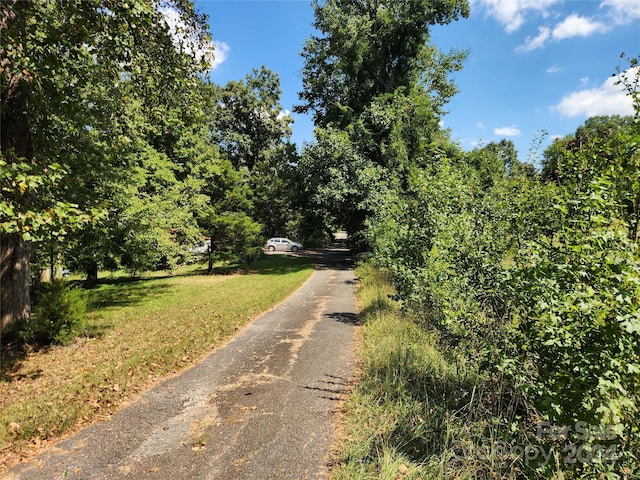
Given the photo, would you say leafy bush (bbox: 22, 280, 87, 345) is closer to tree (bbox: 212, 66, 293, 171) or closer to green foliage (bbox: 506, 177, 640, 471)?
green foliage (bbox: 506, 177, 640, 471)

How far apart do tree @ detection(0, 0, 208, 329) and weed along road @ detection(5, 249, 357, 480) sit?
117 inches

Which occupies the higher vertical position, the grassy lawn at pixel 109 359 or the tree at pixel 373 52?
the tree at pixel 373 52

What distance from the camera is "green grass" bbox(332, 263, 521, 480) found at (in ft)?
11.4

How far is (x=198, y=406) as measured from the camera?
541cm

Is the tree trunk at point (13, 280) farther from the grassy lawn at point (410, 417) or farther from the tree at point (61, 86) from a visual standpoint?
the grassy lawn at point (410, 417)

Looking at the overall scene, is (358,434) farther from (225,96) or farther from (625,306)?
(225,96)

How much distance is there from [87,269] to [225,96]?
98.0ft

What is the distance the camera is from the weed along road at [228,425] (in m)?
3.92

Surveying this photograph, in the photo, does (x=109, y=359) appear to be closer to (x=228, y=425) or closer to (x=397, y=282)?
(x=228, y=425)

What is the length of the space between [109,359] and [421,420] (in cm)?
635

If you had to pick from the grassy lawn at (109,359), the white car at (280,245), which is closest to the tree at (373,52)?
the grassy lawn at (109,359)

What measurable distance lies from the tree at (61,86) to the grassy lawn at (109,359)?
193 cm

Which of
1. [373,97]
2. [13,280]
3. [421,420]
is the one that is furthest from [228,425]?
[373,97]

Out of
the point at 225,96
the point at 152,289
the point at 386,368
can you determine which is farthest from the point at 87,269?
the point at 225,96
